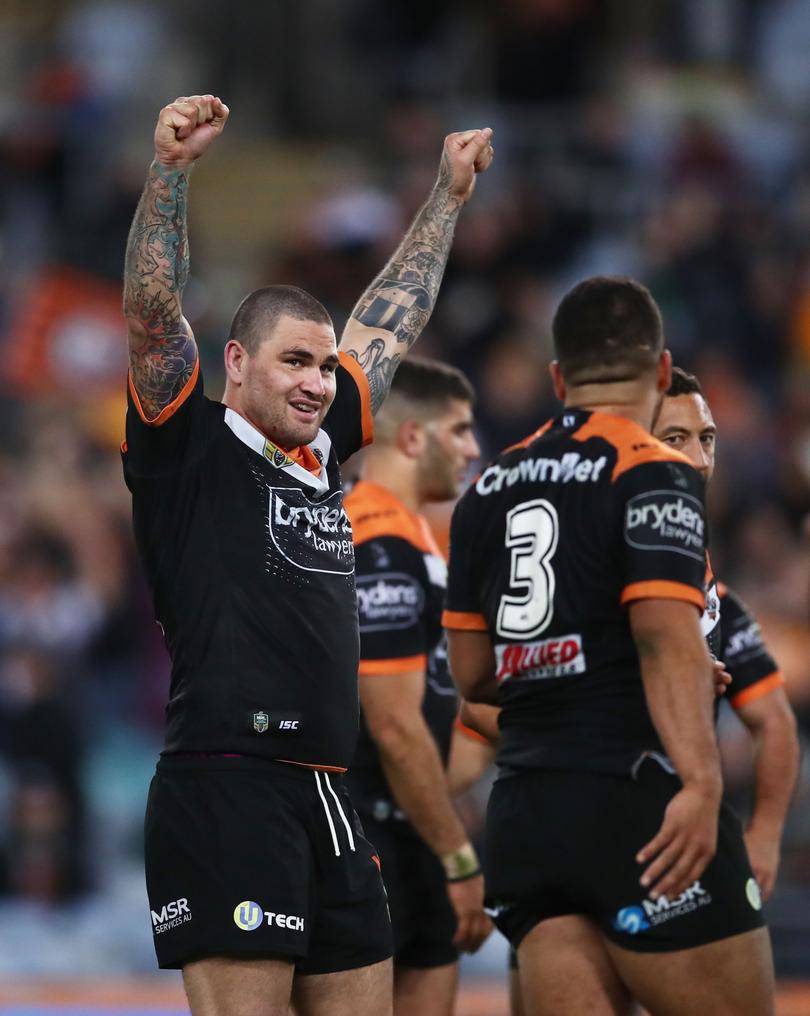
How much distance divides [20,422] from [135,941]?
4.61 m

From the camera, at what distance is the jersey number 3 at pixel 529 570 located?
4812 millimetres

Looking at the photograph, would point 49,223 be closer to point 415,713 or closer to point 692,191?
point 692,191

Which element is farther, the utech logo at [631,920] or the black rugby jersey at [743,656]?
the black rugby jersey at [743,656]

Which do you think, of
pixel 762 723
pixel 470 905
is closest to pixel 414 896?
pixel 470 905

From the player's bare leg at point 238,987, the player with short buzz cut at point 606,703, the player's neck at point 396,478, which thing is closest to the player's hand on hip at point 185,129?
the player with short buzz cut at point 606,703

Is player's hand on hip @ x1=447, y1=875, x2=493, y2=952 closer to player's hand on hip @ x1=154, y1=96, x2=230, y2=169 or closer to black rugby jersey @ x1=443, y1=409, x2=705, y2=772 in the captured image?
black rugby jersey @ x1=443, y1=409, x2=705, y2=772

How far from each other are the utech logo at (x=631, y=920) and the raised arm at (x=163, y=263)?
1.71 meters

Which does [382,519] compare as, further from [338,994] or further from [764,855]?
[338,994]

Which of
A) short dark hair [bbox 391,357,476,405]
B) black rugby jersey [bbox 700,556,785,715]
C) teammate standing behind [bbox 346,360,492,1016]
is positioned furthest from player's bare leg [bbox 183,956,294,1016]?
short dark hair [bbox 391,357,476,405]

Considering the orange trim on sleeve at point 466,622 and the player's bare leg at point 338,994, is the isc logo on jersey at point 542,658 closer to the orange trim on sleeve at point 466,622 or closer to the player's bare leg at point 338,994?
the orange trim on sleeve at point 466,622

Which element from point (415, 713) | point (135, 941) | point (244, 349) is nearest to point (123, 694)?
point (135, 941)

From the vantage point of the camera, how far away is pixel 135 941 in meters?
10.5

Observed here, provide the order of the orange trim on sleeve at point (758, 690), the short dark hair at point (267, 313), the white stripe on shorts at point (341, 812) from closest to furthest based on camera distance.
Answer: the white stripe on shorts at point (341, 812) → the short dark hair at point (267, 313) → the orange trim on sleeve at point (758, 690)

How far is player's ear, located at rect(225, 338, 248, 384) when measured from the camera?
4.91 meters
